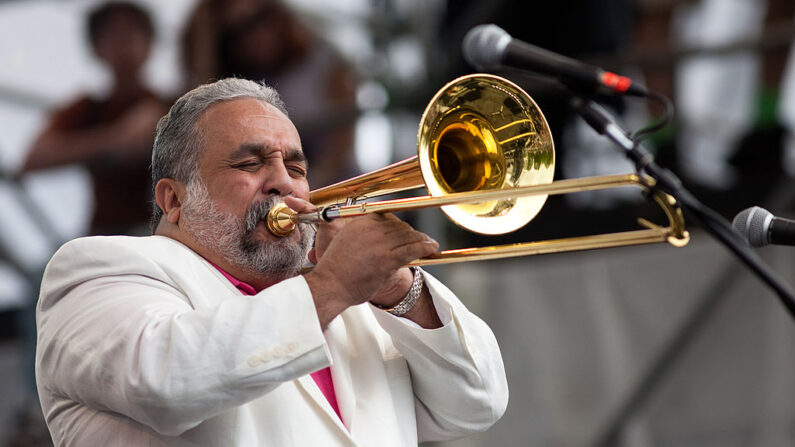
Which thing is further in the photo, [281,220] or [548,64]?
[281,220]

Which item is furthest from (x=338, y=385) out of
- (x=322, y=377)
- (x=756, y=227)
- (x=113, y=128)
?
(x=113, y=128)

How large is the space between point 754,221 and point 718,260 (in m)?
4.31

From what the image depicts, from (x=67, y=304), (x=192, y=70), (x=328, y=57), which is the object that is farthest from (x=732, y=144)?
(x=67, y=304)

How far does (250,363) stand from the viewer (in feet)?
8.30

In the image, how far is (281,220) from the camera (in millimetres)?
3137

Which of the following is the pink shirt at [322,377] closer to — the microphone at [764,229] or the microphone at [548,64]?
the microphone at [548,64]

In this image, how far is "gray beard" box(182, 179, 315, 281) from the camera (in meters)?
3.16

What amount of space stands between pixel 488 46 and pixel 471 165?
21.2 inches

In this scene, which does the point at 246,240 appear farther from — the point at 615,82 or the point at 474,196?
the point at 615,82

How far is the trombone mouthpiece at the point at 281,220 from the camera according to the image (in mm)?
3121

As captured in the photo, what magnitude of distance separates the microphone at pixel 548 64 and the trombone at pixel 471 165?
0.30 metres

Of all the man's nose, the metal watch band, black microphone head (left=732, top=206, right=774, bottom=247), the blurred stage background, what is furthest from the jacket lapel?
the blurred stage background

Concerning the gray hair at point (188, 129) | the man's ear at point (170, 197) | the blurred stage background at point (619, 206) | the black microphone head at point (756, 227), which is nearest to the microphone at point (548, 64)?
the black microphone head at point (756, 227)

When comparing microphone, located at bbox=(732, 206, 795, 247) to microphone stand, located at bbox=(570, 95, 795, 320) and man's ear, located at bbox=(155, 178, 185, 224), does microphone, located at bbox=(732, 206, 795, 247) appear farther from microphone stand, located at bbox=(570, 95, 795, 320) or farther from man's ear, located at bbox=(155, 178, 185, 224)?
man's ear, located at bbox=(155, 178, 185, 224)
